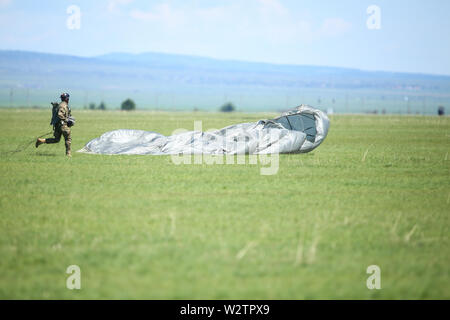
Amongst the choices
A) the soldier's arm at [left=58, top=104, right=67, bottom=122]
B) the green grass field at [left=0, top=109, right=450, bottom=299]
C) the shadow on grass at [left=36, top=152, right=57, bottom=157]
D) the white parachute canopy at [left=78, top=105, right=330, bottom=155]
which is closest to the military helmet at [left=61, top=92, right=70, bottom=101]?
the soldier's arm at [left=58, top=104, right=67, bottom=122]

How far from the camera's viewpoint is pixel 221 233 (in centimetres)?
816

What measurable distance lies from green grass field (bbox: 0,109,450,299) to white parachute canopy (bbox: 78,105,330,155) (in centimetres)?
345

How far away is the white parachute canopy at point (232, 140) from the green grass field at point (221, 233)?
3.45 metres

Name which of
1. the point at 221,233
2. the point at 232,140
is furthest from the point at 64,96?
the point at 221,233

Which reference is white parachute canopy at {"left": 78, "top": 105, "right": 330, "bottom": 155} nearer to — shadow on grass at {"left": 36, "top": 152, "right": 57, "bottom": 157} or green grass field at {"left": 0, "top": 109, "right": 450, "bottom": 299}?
shadow on grass at {"left": 36, "top": 152, "right": 57, "bottom": 157}

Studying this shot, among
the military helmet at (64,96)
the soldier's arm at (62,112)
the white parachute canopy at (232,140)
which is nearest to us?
the military helmet at (64,96)

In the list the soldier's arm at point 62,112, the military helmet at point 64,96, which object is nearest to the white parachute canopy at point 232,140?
the soldier's arm at point 62,112

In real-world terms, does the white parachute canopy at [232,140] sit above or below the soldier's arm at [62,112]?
below

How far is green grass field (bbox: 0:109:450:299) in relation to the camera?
627 cm

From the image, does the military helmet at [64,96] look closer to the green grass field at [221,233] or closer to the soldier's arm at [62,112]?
the soldier's arm at [62,112]

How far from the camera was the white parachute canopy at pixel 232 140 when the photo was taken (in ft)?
61.1

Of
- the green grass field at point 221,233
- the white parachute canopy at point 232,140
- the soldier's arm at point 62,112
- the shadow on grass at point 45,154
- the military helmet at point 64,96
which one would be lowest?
the green grass field at point 221,233

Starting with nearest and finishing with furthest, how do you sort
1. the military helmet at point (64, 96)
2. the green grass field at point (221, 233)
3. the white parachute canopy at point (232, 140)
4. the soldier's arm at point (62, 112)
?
1. the green grass field at point (221, 233)
2. the military helmet at point (64, 96)
3. the soldier's arm at point (62, 112)
4. the white parachute canopy at point (232, 140)
